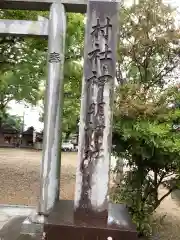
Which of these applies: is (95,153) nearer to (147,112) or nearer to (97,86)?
(97,86)

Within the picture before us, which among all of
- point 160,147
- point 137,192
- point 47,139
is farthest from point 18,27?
point 137,192

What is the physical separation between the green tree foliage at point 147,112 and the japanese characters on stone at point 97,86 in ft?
5.36

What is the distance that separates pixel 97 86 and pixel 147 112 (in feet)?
6.53

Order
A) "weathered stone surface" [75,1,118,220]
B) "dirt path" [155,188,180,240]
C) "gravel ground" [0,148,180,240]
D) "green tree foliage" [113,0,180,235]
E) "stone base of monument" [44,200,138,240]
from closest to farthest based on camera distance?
"stone base of monument" [44,200,138,240]
"weathered stone surface" [75,1,118,220]
"green tree foliage" [113,0,180,235]
"dirt path" [155,188,180,240]
"gravel ground" [0,148,180,240]

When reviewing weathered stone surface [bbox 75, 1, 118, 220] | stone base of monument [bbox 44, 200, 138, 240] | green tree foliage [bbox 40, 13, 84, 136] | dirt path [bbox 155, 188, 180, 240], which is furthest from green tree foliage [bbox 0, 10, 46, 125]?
stone base of monument [bbox 44, 200, 138, 240]

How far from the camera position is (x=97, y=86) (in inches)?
163

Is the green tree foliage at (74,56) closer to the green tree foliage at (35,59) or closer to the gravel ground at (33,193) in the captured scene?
the green tree foliage at (35,59)

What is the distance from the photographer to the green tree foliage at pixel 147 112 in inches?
227

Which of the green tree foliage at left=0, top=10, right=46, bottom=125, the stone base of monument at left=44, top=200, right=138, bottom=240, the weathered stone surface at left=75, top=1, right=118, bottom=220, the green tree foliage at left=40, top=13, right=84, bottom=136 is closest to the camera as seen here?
the stone base of monument at left=44, top=200, right=138, bottom=240

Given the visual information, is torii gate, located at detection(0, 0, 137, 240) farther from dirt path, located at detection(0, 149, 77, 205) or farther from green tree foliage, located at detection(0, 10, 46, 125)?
green tree foliage, located at detection(0, 10, 46, 125)

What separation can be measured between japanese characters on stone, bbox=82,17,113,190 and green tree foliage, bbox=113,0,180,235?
1634 mm

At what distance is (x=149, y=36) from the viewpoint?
813 centimetres

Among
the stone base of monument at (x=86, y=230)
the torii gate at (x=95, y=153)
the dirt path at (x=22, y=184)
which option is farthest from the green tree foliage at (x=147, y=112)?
the dirt path at (x=22, y=184)

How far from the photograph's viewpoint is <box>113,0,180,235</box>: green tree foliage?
5758 millimetres
